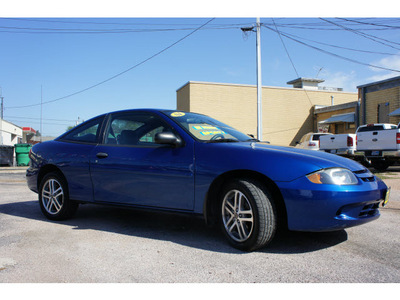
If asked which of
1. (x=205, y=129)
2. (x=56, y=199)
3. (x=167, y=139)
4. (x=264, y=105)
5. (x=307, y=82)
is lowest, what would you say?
(x=56, y=199)

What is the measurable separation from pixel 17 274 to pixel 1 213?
2.99 meters

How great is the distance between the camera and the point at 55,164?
4715 mm

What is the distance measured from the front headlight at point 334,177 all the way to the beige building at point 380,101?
17.5m

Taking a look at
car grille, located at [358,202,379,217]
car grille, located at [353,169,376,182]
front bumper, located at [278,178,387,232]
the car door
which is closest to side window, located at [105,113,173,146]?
the car door

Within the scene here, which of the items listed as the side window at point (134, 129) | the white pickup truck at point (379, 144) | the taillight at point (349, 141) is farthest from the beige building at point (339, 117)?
the side window at point (134, 129)

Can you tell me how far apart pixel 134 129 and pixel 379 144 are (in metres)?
10.8

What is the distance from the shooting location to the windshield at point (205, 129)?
151 inches

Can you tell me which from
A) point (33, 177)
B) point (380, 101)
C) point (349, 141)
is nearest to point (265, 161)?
point (33, 177)

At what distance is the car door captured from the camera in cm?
364

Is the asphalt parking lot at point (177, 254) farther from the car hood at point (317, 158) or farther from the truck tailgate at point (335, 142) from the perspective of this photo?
the truck tailgate at point (335, 142)

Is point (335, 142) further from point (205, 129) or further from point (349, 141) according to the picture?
point (205, 129)

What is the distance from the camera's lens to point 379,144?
40.4 ft

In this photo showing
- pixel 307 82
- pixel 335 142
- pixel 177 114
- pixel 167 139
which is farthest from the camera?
pixel 307 82
